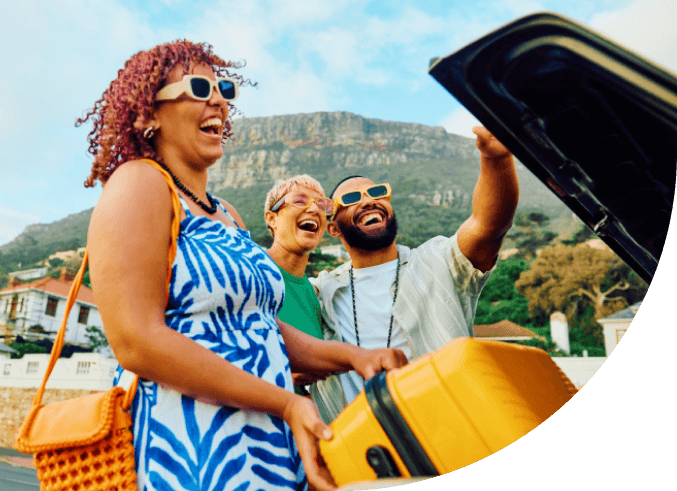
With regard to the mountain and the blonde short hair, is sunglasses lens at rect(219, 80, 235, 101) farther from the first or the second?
the mountain

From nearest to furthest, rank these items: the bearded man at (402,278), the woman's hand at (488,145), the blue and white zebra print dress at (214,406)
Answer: the blue and white zebra print dress at (214,406) → the woman's hand at (488,145) → the bearded man at (402,278)

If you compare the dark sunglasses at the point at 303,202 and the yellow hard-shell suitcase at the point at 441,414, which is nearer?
the yellow hard-shell suitcase at the point at 441,414

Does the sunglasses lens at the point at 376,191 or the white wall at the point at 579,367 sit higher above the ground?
the sunglasses lens at the point at 376,191

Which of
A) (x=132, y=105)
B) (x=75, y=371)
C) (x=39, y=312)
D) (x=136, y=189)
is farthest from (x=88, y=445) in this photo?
(x=39, y=312)

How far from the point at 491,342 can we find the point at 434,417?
0.22m

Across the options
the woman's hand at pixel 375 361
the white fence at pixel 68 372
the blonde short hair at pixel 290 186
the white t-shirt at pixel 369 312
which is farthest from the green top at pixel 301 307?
the white fence at pixel 68 372

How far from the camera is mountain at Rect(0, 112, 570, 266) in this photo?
83062 millimetres

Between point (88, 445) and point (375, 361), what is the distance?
2.74ft

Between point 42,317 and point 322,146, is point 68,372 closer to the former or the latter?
point 42,317

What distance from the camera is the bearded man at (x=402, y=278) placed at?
2289mm

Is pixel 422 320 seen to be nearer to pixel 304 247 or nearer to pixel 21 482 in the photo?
pixel 304 247

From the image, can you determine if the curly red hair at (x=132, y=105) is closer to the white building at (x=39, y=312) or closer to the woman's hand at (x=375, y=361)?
the woman's hand at (x=375, y=361)

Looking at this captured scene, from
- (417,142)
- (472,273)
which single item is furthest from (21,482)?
(417,142)

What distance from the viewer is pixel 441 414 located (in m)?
1.12
